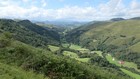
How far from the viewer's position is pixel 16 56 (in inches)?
1905

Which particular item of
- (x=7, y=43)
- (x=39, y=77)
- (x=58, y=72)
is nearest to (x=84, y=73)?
(x=58, y=72)

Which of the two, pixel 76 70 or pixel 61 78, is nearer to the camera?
pixel 61 78

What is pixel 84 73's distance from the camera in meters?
50.3

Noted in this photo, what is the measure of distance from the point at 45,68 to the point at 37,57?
3.72 m

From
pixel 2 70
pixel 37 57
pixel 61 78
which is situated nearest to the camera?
pixel 2 70

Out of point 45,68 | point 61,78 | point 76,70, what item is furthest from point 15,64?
point 76,70

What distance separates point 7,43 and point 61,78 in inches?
736

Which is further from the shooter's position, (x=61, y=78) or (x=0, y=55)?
(x=0, y=55)

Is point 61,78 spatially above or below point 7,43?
below

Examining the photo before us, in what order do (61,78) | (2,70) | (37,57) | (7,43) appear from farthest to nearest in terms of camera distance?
(7,43), (37,57), (61,78), (2,70)

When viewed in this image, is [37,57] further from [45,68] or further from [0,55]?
[0,55]

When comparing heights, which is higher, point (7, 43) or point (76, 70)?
point (7, 43)

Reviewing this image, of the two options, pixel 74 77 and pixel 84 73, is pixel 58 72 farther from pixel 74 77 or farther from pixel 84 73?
pixel 84 73

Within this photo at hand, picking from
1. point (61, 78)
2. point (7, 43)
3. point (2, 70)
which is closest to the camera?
point (2, 70)
